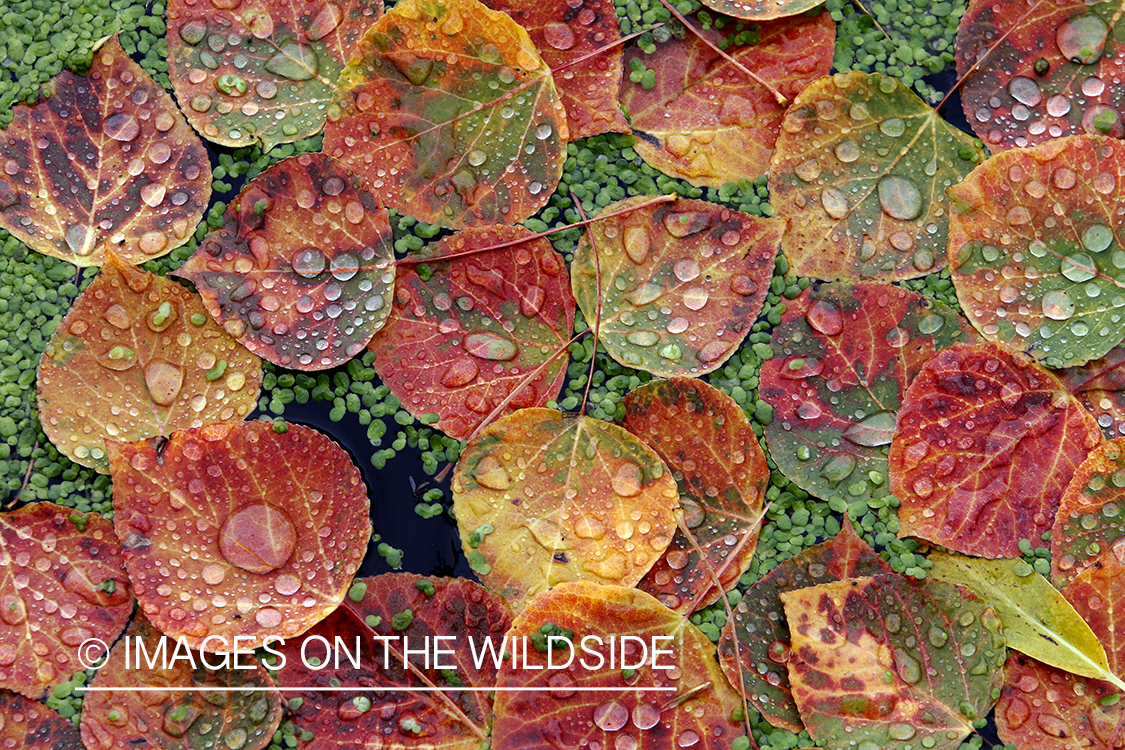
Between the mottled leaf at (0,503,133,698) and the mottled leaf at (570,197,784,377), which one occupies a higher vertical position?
the mottled leaf at (570,197,784,377)

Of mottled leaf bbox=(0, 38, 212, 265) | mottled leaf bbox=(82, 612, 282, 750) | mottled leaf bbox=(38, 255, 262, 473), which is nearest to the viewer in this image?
mottled leaf bbox=(82, 612, 282, 750)

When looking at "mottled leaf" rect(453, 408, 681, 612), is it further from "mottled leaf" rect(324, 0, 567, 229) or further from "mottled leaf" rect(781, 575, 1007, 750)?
"mottled leaf" rect(324, 0, 567, 229)

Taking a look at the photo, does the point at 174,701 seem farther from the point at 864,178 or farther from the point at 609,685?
the point at 864,178

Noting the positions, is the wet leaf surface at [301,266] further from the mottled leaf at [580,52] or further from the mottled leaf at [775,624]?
the mottled leaf at [775,624]

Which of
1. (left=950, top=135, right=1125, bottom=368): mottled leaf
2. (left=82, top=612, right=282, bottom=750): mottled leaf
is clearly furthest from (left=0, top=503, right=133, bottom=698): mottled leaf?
(left=950, top=135, right=1125, bottom=368): mottled leaf

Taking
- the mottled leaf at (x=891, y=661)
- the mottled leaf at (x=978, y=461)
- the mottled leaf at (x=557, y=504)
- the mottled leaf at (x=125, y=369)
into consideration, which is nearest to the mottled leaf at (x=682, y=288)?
the mottled leaf at (x=557, y=504)

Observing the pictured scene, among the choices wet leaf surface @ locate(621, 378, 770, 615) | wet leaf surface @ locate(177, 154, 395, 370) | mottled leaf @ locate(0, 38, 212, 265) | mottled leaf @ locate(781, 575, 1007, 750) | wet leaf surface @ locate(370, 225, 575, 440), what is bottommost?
mottled leaf @ locate(781, 575, 1007, 750)

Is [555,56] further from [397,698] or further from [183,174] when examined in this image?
[397,698]
